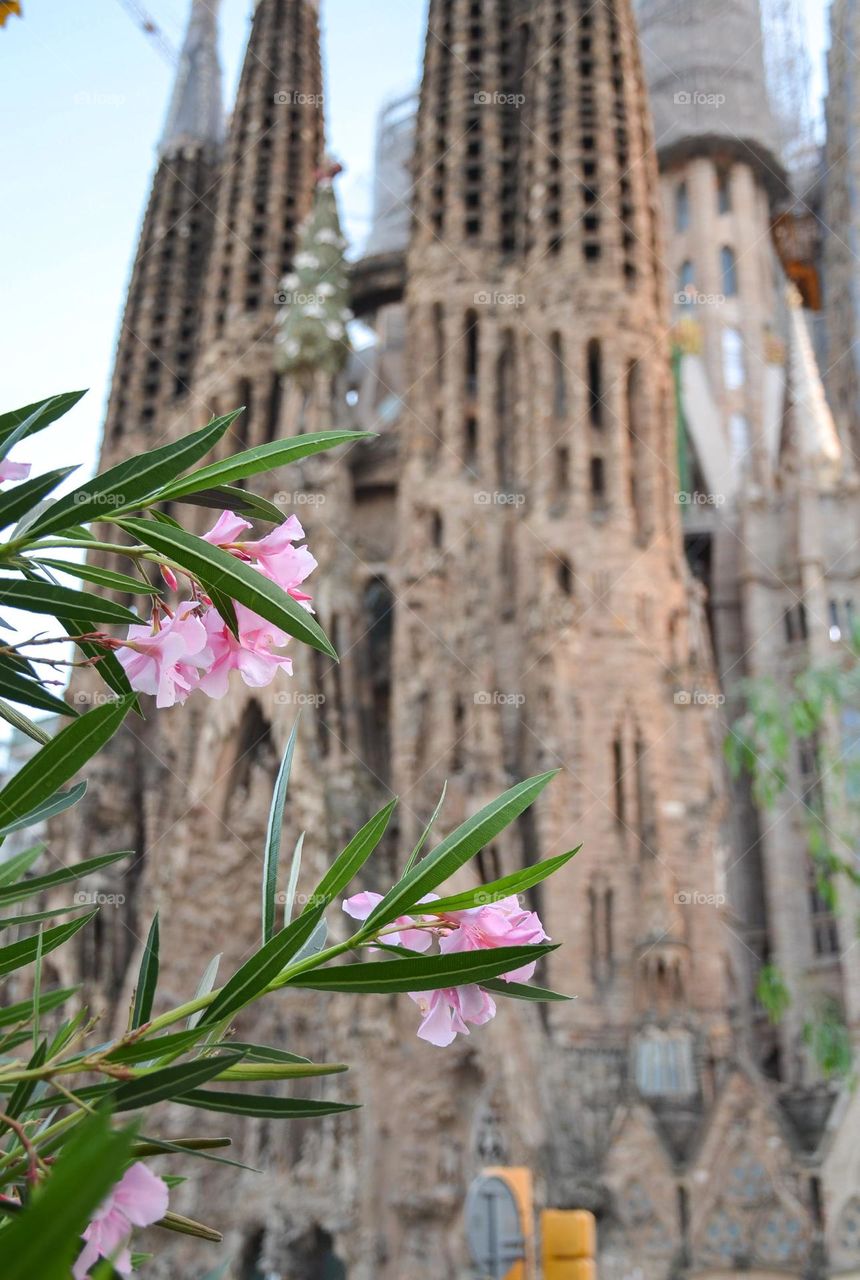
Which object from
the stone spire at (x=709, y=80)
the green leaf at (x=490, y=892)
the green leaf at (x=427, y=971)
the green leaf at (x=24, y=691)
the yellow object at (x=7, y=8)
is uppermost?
the stone spire at (x=709, y=80)

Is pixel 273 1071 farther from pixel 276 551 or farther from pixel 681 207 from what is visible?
pixel 681 207

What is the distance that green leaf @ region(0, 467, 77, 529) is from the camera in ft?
6.25

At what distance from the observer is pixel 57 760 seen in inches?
74.6

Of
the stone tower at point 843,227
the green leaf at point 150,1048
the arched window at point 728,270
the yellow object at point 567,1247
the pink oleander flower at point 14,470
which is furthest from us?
the arched window at point 728,270

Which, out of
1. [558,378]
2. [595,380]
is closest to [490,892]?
[558,378]

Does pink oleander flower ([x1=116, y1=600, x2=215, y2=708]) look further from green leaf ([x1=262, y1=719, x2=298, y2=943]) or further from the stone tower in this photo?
the stone tower

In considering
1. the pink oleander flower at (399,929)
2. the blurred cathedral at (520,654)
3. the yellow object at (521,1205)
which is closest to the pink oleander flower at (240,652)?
the pink oleander flower at (399,929)

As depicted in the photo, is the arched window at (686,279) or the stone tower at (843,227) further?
the arched window at (686,279)

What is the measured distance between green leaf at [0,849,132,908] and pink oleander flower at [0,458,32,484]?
0.53 meters

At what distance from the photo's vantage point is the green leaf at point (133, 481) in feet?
6.18

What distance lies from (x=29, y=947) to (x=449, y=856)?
0.61 m

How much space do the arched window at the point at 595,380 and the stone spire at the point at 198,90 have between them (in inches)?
426

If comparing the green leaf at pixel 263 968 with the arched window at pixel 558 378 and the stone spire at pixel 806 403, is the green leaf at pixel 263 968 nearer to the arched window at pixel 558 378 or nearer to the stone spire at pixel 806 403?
the arched window at pixel 558 378

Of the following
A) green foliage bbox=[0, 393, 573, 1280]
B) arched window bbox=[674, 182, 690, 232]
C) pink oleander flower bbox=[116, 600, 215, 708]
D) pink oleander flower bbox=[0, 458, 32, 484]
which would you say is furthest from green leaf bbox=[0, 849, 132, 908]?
arched window bbox=[674, 182, 690, 232]
